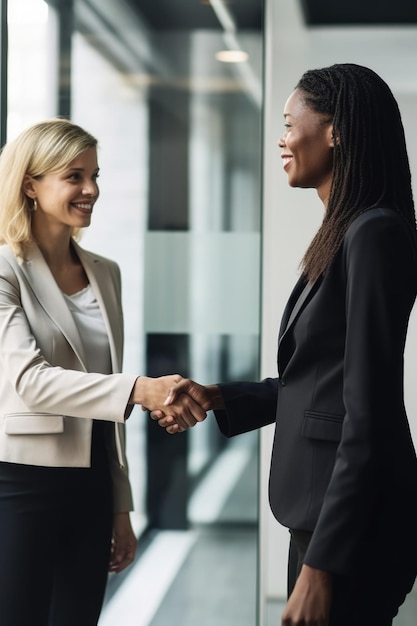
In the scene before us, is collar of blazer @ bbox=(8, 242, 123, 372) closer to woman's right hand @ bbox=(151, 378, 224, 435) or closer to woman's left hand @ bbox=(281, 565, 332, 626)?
woman's right hand @ bbox=(151, 378, 224, 435)

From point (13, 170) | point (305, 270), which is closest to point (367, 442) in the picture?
point (305, 270)

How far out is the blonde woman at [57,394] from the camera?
2.00m

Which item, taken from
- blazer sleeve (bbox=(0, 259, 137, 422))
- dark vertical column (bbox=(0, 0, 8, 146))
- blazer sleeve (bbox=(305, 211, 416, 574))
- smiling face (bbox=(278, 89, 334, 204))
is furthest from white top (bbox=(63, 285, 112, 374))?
dark vertical column (bbox=(0, 0, 8, 146))

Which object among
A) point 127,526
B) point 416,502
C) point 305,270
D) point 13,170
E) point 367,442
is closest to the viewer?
point 367,442

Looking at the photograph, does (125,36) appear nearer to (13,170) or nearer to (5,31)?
(5,31)

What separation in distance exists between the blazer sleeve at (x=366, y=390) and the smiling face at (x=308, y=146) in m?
0.22

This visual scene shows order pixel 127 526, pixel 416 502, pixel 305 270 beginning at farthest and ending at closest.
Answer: pixel 127 526, pixel 305 270, pixel 416 502

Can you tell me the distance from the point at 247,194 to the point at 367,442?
1.82m

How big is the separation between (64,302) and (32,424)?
0.31 metres

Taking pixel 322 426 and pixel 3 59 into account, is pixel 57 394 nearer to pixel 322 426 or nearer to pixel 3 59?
pixel 322 426

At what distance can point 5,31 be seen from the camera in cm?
298

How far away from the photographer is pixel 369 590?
1.51 m

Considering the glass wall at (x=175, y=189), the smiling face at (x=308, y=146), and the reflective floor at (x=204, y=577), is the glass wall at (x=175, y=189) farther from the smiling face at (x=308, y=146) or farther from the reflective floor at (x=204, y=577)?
the smiling face at (x=308, y=146)

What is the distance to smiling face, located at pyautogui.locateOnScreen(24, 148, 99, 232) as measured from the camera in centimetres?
214
